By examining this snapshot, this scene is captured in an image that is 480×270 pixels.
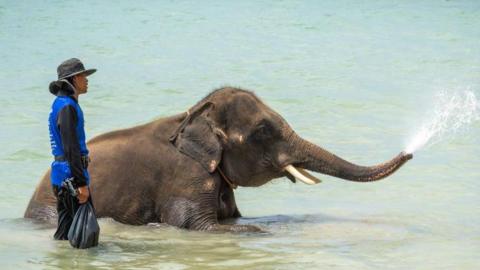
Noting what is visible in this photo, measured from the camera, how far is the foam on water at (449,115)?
18.0 metres

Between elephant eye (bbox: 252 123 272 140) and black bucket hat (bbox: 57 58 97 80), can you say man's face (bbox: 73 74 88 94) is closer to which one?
black bucket hat (bbox: 57 58 97 80)

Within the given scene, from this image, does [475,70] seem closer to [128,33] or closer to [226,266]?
[128,33]

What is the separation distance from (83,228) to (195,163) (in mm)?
1777

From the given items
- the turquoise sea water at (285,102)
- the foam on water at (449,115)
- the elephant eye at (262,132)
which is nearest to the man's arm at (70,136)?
the turquoise sea water at (285,102)

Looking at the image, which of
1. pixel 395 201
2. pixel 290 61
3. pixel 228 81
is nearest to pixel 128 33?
pixel 290 61

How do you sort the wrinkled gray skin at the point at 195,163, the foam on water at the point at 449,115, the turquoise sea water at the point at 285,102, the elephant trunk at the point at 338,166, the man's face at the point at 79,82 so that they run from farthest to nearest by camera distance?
the foam on water at the point at 449,115, the wrinkled gray skin at the point at 195,163, the elephant trunk at the point at 338,166, the turquoise sea water at the point at 285,102, the man's face at the point at 79,82

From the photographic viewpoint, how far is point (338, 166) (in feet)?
37.6

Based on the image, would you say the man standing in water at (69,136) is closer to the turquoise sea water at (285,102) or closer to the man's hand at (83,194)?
the man's hand at (83,194)

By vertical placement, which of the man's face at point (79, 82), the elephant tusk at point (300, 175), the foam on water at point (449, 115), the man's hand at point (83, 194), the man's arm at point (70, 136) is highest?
the foam on water at point (449, 115)

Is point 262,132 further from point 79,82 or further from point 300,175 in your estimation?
point 79,82

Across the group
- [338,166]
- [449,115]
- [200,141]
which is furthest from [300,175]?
[449,115]

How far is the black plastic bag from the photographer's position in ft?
33.3

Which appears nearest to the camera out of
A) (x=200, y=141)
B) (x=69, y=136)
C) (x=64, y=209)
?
(x=69, y=136)

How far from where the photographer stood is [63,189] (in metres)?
10.2
